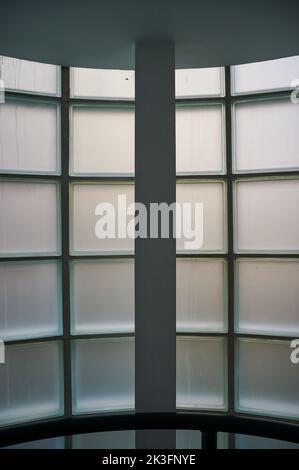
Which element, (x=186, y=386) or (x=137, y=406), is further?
(x=186, y=386)

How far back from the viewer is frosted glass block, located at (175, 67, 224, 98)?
13141 millimetres

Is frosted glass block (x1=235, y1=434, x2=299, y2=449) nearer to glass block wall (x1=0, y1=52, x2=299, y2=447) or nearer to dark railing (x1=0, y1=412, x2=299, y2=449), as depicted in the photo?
glass block wall (x1=0, y1=52, x2=299, y2=447)

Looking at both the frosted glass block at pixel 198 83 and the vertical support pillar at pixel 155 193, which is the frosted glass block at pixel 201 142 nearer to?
the frosted glass block at pixel 198 83

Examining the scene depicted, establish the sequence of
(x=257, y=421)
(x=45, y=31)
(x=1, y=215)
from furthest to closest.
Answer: (x=1, y=215), (x=45, y=31), (x=257, y=421)

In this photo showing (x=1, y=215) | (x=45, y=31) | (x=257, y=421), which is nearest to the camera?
(x=257, y=421)

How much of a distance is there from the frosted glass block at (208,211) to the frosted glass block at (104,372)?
3057 millimetres

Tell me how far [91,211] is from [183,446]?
635cm

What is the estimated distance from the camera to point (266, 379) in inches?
504

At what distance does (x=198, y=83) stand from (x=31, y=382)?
8646 mm

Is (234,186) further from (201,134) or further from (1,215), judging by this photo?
(1,215)

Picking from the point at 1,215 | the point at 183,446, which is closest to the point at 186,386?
the point at 183,446

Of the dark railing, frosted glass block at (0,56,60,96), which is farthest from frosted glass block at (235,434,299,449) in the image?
frosted glass block at (0,56,60,96)

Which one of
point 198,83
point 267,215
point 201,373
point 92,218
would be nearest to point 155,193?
point 92,218

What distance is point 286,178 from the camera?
12688 mm
